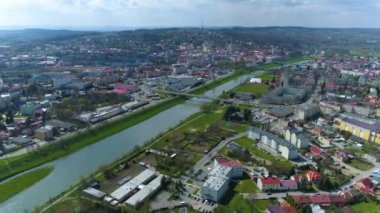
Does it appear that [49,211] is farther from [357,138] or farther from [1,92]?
[1,92]

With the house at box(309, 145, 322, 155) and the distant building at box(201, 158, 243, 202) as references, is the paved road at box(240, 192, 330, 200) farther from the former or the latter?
the house at box(309, 145, 322, 155)

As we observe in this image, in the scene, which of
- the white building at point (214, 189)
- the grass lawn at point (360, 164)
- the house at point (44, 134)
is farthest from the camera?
the house at point (44, 134)

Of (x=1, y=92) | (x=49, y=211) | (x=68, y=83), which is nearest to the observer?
(x=49, y=211)

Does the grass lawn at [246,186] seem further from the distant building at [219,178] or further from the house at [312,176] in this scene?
the house at [312,176]

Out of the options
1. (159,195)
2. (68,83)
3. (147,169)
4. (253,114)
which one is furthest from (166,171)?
(68,83)

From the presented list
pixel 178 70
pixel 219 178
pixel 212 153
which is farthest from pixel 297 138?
pixel 178 70

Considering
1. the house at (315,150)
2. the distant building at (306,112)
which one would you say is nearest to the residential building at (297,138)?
the house at (315,150)

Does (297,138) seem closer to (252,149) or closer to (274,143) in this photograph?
(274,143)
